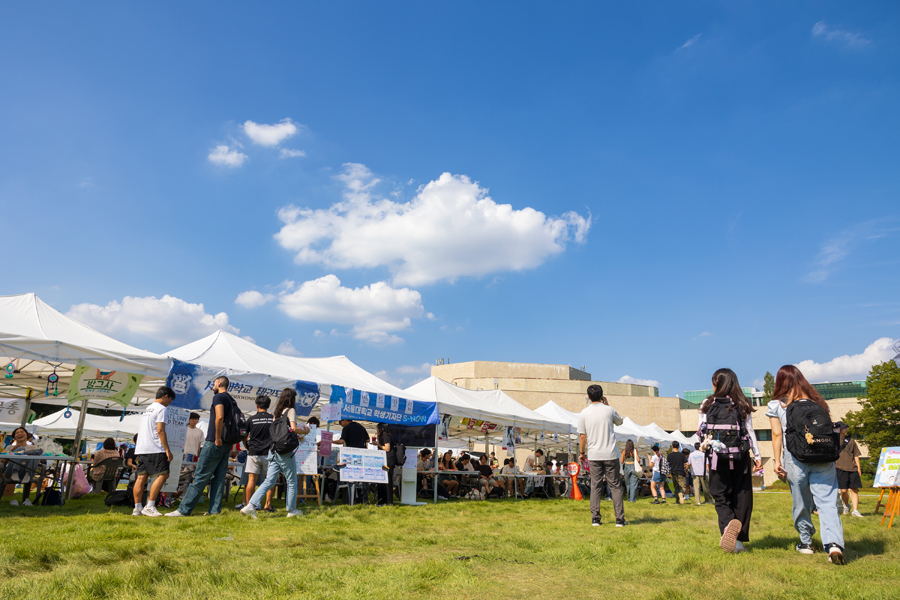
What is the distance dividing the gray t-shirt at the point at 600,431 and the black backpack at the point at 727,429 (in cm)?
218

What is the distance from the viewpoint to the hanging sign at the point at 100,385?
9836mm

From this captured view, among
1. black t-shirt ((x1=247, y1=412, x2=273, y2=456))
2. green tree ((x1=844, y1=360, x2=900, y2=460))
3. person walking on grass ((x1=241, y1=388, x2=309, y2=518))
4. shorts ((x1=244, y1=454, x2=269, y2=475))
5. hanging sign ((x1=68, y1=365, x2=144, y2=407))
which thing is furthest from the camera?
green tree ((x1=844, y1=360, x2=900, y2=460))

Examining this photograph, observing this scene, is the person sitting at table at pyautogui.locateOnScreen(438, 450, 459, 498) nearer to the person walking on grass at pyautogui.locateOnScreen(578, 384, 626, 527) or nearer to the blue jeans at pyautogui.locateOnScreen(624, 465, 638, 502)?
the blue jeans at pyautogui.locateOnScreen(624, 465, 638, 502)

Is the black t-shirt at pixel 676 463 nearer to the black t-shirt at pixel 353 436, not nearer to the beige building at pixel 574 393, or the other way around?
the black t-shirt at pixel 353 436

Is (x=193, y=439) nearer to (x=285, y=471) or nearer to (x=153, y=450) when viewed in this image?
(x=153, y=450)

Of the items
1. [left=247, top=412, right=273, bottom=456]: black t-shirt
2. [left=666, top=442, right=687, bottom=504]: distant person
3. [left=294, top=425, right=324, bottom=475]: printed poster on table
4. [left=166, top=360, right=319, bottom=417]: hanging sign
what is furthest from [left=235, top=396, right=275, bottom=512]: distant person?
[left=666, top=442, right=687, bottom=504]: distant person

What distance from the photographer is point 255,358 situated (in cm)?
1131

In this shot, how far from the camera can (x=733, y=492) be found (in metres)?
5.05

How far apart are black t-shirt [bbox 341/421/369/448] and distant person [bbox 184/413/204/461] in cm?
260

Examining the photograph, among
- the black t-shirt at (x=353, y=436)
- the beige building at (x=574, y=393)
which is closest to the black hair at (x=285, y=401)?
the black t-shirt at (x=353, y=436)

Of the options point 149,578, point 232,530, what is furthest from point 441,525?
point 149,578

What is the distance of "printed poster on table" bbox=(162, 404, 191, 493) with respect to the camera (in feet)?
28.0

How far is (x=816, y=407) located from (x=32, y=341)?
29.6 ft

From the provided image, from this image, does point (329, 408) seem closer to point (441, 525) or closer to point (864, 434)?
point (441, 525)
